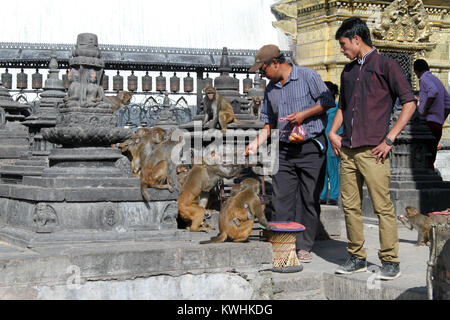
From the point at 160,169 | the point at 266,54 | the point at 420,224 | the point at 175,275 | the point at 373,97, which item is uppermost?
the point at 266,54

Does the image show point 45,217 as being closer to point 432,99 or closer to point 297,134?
point 297,134

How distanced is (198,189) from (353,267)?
206cm

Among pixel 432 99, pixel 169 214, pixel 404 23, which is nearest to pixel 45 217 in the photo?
pixel 169 214

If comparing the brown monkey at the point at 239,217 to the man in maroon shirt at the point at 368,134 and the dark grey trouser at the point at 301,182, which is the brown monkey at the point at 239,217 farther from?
the man in maroon shirt at the point at 368,134

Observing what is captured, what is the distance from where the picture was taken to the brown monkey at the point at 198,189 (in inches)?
275

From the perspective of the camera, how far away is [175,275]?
5.70m

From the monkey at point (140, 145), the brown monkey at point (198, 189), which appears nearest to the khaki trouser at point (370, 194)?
the brown monkey at point (198, 189)

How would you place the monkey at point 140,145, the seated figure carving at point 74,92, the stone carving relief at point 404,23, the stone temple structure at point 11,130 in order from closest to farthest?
the seated figure carving at point 74,92 < the monkey at point 140,145 < the stone temple structure at point 11,130 < the stone carving relief at point 404,23

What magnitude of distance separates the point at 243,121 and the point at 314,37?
686 centimetres

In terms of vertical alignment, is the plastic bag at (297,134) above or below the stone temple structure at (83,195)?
above

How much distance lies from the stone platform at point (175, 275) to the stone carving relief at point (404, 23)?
38.8ft

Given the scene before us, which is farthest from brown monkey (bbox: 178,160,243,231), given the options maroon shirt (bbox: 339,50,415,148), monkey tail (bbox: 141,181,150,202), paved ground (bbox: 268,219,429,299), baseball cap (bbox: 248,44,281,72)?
maroon shirt (bbox: 339,50,415,148)

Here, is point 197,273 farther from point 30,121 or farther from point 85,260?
point 30,121

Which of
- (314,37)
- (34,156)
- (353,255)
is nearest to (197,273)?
(353,255)
